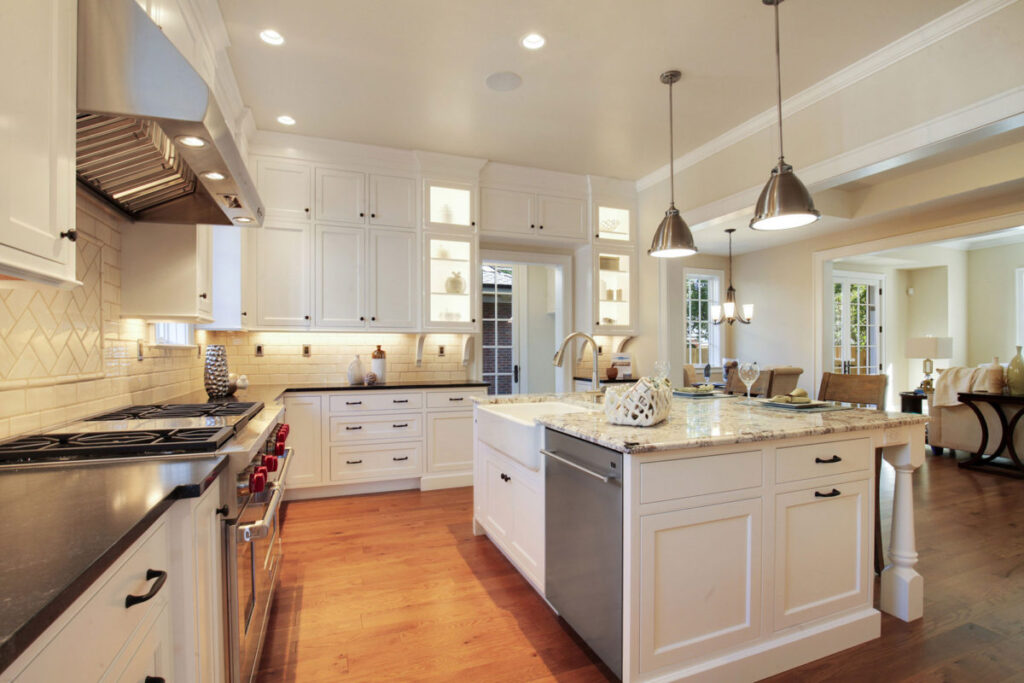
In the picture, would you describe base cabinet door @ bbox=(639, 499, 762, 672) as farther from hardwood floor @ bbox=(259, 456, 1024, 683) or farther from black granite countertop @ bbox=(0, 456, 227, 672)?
Result: black granite countertop @ bbox=(0, 456, 227, 672)

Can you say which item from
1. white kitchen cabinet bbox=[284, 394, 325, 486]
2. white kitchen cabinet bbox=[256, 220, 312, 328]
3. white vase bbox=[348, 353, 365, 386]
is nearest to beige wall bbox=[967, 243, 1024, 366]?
white vase bbox=[348, 353, 365, 386]

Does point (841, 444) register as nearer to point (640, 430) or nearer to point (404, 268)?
point (640, 430)

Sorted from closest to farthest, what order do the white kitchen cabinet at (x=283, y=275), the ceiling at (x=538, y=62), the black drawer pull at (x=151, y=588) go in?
1. the black drawer pull at (x=151, y=588)
2. the ceiling at (x=538, y=62)
3. the white kitchen cabinet at (x=283, y=275)

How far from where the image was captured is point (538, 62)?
2.86m

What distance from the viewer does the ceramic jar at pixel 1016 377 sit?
4.67m

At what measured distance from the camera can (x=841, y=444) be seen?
1.87 meters

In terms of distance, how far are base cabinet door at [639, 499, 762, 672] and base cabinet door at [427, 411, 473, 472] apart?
8.85 ft

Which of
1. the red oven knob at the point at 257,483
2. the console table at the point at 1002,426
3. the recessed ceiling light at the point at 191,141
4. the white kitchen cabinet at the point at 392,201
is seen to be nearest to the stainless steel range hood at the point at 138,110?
the recessed ceiling light at the point at 191,141

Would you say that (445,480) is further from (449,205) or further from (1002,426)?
(1002,426)

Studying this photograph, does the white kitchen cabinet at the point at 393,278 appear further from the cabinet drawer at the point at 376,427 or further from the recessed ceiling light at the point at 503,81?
the recessed ceiling light at the point at 503,81

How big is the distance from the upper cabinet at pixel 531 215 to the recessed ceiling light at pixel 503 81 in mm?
1315

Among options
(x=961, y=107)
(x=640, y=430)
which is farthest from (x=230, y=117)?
(x=961, y=107)

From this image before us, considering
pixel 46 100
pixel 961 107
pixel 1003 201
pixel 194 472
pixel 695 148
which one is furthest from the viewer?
pixel 1003 201

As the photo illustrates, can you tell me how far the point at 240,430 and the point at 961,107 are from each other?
11.4ft
